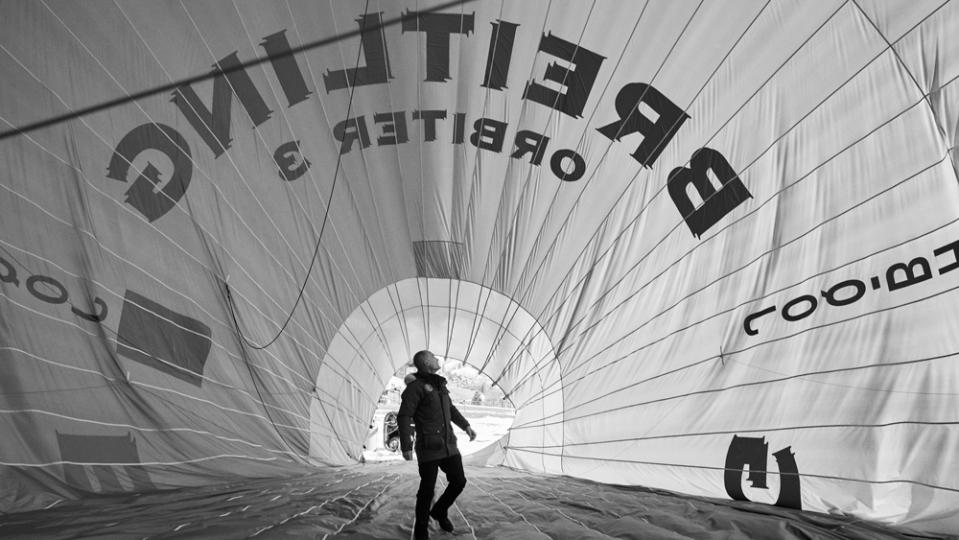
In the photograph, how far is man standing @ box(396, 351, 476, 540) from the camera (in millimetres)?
2254

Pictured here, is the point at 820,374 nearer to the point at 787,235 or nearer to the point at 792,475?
the point at 792,475

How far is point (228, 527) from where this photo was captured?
6.89 ft

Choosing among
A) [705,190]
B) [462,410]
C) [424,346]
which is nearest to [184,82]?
[705,190]

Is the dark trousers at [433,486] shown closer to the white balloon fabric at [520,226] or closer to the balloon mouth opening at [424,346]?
the white balloon fabric at [520,226]

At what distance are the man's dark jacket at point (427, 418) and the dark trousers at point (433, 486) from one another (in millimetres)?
28

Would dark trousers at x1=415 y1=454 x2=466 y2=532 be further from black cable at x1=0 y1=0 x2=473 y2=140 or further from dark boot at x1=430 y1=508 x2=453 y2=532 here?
black cable at x1=0 y1=0 x2=473 y2=140

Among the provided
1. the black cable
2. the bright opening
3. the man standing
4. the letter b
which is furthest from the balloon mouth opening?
the man standing

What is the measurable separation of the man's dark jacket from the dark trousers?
28mm

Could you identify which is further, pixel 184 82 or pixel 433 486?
pixel 184 82

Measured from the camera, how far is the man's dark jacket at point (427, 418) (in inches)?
89.0

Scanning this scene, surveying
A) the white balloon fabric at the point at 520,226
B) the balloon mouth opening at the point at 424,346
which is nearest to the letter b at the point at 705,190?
the white balloon fabric at the point at 520,226

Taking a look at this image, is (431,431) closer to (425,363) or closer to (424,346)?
(425,363)

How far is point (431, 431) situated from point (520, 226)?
2.00m

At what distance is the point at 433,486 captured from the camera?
222 cm
